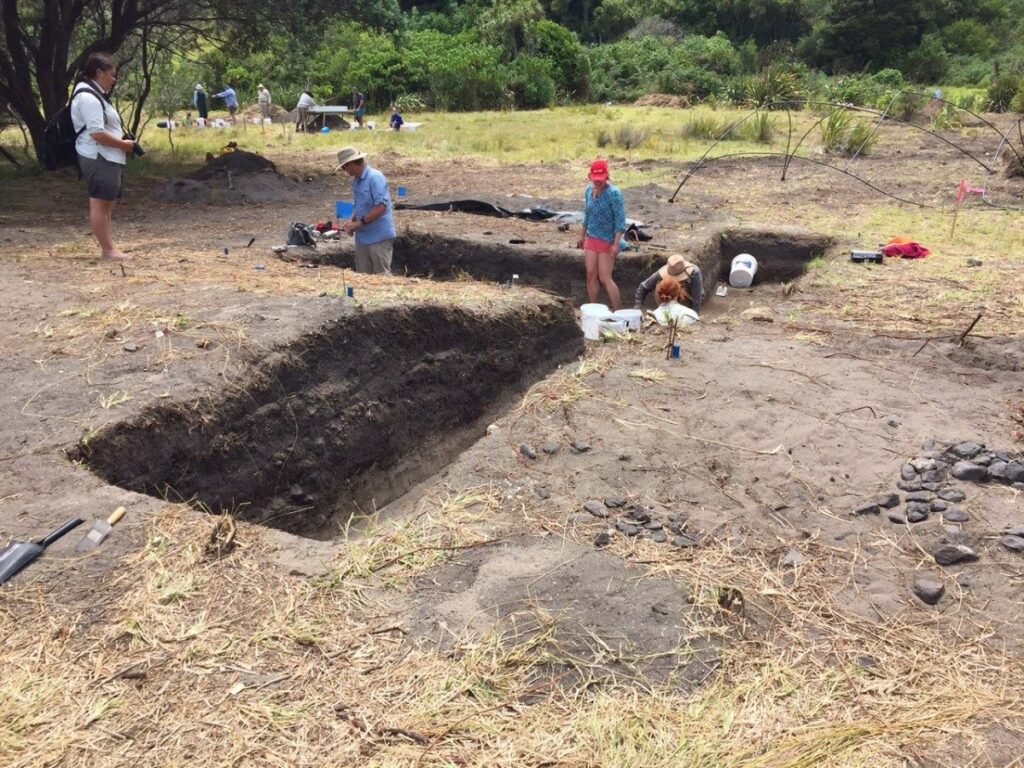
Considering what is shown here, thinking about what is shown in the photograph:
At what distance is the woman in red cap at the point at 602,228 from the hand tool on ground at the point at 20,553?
5.66 meters

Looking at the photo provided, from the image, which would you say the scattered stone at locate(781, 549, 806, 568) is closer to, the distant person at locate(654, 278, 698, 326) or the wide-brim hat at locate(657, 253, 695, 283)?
the distant person at locate(654, 278, 698, 326)

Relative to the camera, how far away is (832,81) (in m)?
32.2

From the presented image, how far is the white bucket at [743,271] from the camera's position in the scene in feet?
32.5

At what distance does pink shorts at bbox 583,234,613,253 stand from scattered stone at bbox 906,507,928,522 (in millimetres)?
4602

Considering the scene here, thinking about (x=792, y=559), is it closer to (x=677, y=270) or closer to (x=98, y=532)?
(x=98, y=532)

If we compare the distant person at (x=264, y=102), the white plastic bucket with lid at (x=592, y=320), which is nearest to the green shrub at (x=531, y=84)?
the distant person at (x=264, y=102)

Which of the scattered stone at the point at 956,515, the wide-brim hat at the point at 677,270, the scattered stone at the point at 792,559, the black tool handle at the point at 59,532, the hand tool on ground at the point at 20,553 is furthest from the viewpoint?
the wide-brim hat at the point at 677,270

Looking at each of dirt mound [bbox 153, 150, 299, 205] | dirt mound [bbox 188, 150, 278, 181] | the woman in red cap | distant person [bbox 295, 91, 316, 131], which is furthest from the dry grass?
distant person [bbox 295, 91, 316, 131]

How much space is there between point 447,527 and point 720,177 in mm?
12476

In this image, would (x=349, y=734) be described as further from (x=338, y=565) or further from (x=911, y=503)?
(x=911, y=503)

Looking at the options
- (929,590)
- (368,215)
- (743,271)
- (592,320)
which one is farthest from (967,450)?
(743,271)

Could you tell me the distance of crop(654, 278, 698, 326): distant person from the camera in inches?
291

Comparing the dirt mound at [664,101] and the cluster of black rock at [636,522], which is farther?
the dirt mound at [664,101]

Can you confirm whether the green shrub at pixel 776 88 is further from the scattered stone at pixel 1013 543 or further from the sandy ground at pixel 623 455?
the scattered stone at pixel 1013 543
